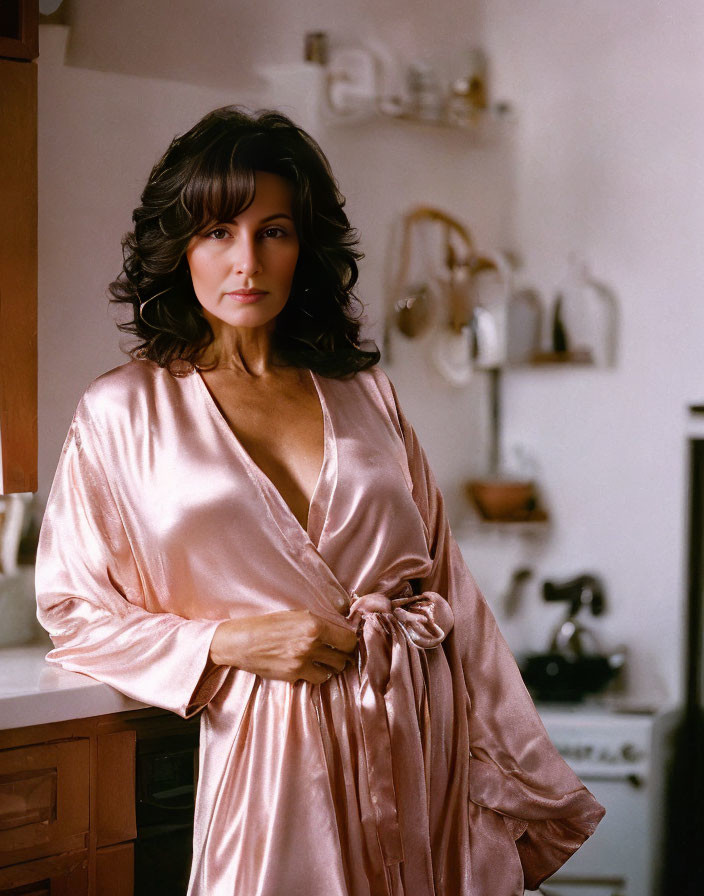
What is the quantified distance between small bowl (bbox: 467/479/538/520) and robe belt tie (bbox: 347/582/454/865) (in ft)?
4.59

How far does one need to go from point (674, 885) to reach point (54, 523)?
2.12 metres

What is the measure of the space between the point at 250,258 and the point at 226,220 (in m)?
0.07

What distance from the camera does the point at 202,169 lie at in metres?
1.62

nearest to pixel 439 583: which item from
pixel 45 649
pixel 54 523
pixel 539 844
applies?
pixel 539 844

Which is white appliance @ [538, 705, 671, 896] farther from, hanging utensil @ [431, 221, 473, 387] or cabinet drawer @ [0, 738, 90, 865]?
cabinet drawer @ [0, 738, 90, 865]

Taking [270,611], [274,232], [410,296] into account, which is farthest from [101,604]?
[410,296]

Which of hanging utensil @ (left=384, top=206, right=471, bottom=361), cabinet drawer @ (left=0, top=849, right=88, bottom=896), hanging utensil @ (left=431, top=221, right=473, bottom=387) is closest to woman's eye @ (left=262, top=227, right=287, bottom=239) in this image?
cabinet drawer @ (left=0, top=849, right=88, bottom=896)

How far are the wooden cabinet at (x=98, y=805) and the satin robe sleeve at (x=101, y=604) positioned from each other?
13 cm

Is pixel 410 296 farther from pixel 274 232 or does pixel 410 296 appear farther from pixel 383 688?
pixel 383 688

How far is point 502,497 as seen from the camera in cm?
306

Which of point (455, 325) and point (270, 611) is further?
point (455, 325)

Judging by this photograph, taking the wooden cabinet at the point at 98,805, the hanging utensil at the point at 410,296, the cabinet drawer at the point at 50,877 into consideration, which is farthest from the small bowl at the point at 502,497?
the cabinet drawer at the point at 50,877

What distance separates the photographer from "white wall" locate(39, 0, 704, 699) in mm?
2885

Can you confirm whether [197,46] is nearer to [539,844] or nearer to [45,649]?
[45,649]
